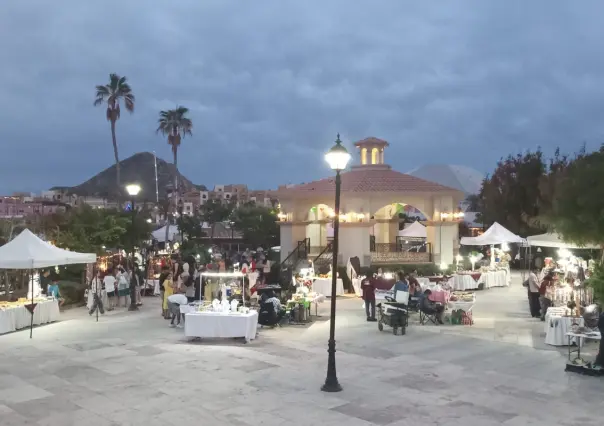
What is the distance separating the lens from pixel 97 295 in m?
17.3

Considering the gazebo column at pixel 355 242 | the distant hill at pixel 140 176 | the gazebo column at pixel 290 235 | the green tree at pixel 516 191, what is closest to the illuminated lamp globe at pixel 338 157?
the gazebo column at pixel 355 242

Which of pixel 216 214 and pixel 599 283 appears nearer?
pixel 599 283

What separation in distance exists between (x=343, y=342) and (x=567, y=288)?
6.61 m

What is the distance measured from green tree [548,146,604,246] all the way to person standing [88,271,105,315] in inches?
520

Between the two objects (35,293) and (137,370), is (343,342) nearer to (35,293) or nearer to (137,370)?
(137,370)

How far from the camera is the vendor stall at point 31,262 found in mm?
15008

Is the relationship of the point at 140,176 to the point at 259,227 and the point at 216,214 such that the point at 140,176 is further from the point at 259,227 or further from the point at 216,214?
the point at 259,227

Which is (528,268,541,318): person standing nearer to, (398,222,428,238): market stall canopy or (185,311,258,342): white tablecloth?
(185,311,258,342): white tablecloth

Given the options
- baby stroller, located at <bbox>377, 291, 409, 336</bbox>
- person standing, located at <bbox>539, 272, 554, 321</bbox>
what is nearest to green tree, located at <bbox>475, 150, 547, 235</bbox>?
person standing, located at <bbox>539, 272, 554, 321</bbox>

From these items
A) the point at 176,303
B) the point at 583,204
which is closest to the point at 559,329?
the point at 583,204

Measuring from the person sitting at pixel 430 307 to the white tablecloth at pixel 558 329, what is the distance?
349cm

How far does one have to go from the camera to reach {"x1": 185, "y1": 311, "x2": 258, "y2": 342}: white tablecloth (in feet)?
43.9

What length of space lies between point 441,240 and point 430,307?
12914mm

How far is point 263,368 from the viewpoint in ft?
35.4
